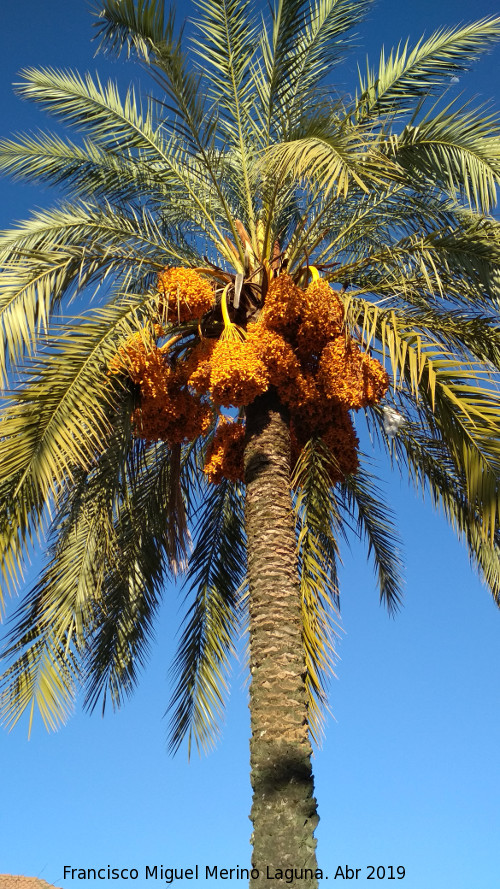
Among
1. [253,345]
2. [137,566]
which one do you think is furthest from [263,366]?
[137,566]

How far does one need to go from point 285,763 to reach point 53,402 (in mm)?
3108

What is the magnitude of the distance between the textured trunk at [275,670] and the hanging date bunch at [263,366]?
0.38 metres

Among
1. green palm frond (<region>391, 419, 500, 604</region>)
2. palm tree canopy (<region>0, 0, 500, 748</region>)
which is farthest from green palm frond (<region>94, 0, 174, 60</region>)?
green palm frond (<region>391, 419, 500, 604</region>)

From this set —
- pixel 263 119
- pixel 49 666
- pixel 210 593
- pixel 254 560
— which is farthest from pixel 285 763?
pixel 263 119

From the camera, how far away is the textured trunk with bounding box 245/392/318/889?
6.12 m

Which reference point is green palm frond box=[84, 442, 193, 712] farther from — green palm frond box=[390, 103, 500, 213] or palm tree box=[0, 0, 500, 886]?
green palm frond box=[390, 103, 500, 213]

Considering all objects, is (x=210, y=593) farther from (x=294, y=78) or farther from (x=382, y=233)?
(x=294, y=78)

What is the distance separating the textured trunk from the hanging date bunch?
38 centimetres

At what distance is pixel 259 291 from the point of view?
8156 mm

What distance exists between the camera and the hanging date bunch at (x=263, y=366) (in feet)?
24.3

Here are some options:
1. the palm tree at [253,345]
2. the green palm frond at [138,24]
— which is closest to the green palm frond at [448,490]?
→ the palm tree at [253,345]

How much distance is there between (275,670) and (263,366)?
2329 millimetres

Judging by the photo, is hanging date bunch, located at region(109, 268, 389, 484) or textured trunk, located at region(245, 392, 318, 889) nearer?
textured trunk, located at region(245, 392, 318, 889)

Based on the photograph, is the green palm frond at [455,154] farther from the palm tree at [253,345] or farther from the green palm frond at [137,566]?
the green palm frond at [137,566]
